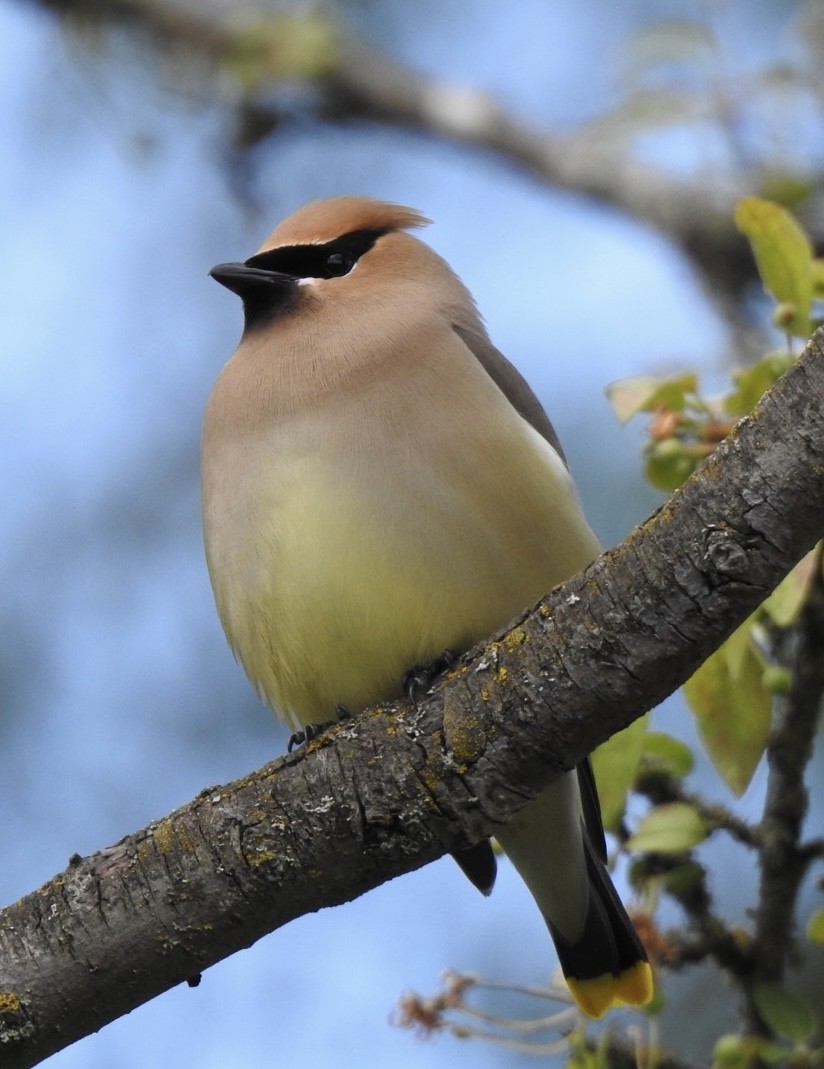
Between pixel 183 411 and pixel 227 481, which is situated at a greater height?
pixel 183 411

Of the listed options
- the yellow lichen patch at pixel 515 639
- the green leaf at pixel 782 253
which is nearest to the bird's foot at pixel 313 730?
the yellow lichen patch at pixel 515 639

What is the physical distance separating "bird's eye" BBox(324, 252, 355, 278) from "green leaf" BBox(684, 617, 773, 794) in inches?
70.0

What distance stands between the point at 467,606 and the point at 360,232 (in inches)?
60.8

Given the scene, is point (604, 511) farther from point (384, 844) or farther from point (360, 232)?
point (384, 844)

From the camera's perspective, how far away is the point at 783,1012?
3.80m

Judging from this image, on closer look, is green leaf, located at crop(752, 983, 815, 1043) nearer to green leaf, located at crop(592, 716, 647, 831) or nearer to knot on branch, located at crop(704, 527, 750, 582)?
green leaf, located at crop(592, 716, 647, 831)

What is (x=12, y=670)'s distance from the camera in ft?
28.6

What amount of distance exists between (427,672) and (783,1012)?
110cm

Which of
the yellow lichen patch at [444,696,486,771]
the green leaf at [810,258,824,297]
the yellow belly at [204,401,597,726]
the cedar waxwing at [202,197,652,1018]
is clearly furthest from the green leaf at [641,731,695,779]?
the green leaf at [810,258,824,297]

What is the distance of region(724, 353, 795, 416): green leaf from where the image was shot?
3824 mm

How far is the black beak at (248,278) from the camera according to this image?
478cm

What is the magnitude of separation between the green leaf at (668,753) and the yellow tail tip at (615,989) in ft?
1.69

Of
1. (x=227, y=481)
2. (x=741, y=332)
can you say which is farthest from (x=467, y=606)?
(x=741, y=332)

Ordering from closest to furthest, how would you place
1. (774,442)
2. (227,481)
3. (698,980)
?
(774,442) → (227,481) → (698,980)
